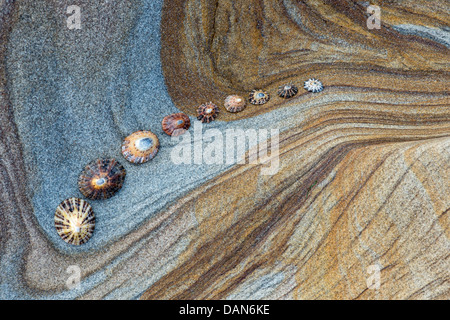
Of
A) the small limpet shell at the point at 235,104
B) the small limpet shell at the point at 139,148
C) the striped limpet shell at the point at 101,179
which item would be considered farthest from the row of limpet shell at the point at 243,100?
the striped limpet shell at the point at 101,179

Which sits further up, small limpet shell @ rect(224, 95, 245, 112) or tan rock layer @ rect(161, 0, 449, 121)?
tan rock layer @ rect(161, 0, 449, 121)

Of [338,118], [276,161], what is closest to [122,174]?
[276,161]

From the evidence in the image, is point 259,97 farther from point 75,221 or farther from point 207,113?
point 75,221

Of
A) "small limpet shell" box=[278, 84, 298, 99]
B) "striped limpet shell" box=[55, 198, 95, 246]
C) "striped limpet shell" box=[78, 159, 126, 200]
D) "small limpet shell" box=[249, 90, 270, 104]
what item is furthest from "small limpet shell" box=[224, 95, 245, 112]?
"striped limpet shell" box=[55, 198, 95, 246]

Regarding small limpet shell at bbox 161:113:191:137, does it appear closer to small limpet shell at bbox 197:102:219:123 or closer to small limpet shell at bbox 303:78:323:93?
small limpet shell at bbox 197:102:219:123

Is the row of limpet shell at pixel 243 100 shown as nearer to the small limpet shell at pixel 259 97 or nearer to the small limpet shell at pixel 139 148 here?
the small limpet shell at pixel 259 97

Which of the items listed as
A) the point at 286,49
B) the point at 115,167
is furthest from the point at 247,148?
the point at 286,49
